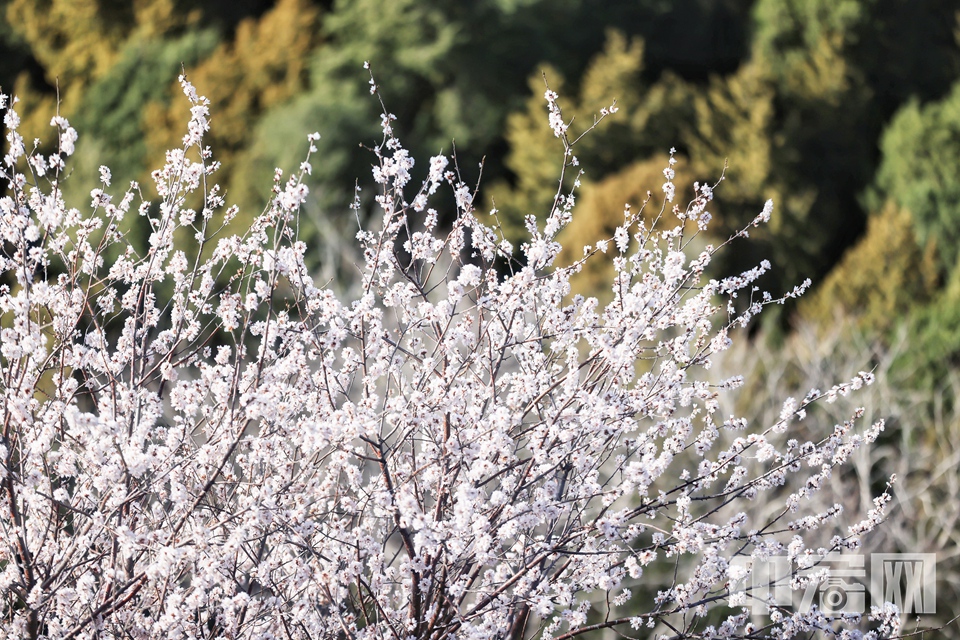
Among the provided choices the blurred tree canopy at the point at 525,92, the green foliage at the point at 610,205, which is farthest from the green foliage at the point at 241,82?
the green foliage at the point at 610,205

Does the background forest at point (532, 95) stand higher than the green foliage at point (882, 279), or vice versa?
the background forest at point (532, 95)

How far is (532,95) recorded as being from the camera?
857 inches

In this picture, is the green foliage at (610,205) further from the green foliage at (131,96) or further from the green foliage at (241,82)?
the green foliage at (131,96)

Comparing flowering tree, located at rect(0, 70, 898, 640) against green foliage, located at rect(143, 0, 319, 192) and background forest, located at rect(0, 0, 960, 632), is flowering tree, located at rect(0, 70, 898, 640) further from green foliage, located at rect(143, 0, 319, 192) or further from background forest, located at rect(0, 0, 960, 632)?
green foliage, located at rect(143, 0, 319, 192)

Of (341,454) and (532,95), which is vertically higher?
(532,95)

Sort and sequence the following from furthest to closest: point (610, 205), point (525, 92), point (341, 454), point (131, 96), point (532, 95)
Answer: point (525, 92)
point (532, 95)
point (131, 96)
point (610, 205)
point (341, 454)

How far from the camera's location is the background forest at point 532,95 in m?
18.9

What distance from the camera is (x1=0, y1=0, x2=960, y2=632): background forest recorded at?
18.9 meters

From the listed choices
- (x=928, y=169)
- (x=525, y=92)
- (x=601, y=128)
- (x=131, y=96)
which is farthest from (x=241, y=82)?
(x=928, y=169)

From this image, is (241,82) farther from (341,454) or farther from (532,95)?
(341,454)

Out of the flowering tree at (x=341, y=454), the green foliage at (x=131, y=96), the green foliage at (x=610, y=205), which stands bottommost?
the flowering tree at (x=341, y=454)

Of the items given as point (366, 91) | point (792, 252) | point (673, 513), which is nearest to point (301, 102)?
point (366, 91)

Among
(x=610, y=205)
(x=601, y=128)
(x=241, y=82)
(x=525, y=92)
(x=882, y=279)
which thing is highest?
(x=525, y=92)

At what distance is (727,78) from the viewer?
21.1m
